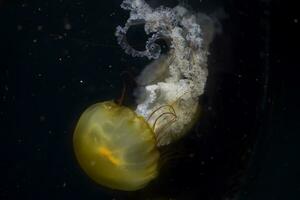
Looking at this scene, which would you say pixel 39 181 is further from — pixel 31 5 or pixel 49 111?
pixel 31 5

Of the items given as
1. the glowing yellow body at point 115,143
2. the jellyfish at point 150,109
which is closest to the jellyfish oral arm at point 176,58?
the jellyfish at point 150,109

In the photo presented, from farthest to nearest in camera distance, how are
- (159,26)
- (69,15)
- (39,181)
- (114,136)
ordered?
(39,181) → (69,15) → (159,26) → (114,136)

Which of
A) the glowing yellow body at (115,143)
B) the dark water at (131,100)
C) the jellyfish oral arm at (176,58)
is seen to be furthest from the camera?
the dark water at (131,100)

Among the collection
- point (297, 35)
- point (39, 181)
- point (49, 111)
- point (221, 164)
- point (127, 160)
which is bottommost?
point (39, 181)

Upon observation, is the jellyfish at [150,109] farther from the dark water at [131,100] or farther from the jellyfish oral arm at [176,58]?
the dark water at [131,100]

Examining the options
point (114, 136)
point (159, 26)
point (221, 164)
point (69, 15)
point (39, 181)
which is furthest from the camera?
point (39, 181)

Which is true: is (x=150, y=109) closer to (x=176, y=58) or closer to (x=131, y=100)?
(x=131, y=100)

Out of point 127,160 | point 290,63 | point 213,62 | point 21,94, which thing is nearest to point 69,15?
point 21,94
